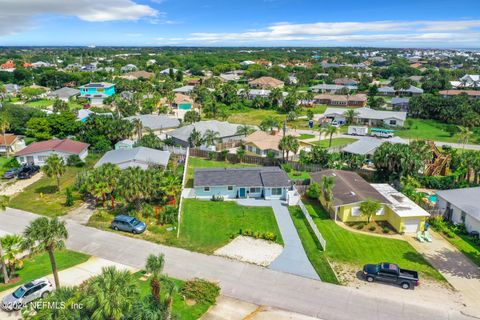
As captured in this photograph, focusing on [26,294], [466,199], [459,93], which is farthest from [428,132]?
[26,294]

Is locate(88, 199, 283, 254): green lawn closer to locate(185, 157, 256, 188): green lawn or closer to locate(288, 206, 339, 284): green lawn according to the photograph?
locate(288, 206, 339, 284): green lawn

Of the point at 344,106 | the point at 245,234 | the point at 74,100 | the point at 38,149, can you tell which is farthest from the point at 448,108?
the point at 74,100

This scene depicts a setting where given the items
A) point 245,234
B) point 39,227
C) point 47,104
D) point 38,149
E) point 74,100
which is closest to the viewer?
point 39,227

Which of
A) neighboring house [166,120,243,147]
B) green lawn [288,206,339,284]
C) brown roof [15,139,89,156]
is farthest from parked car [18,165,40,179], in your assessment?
green lawn [288,206,339,284]

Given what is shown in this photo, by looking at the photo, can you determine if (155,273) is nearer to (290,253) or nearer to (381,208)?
(290,253)

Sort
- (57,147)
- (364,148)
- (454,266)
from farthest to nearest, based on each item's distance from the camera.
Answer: (364,148) → (57,147) → (454,266)

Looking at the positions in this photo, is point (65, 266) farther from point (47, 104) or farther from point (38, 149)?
point (47, 104)
